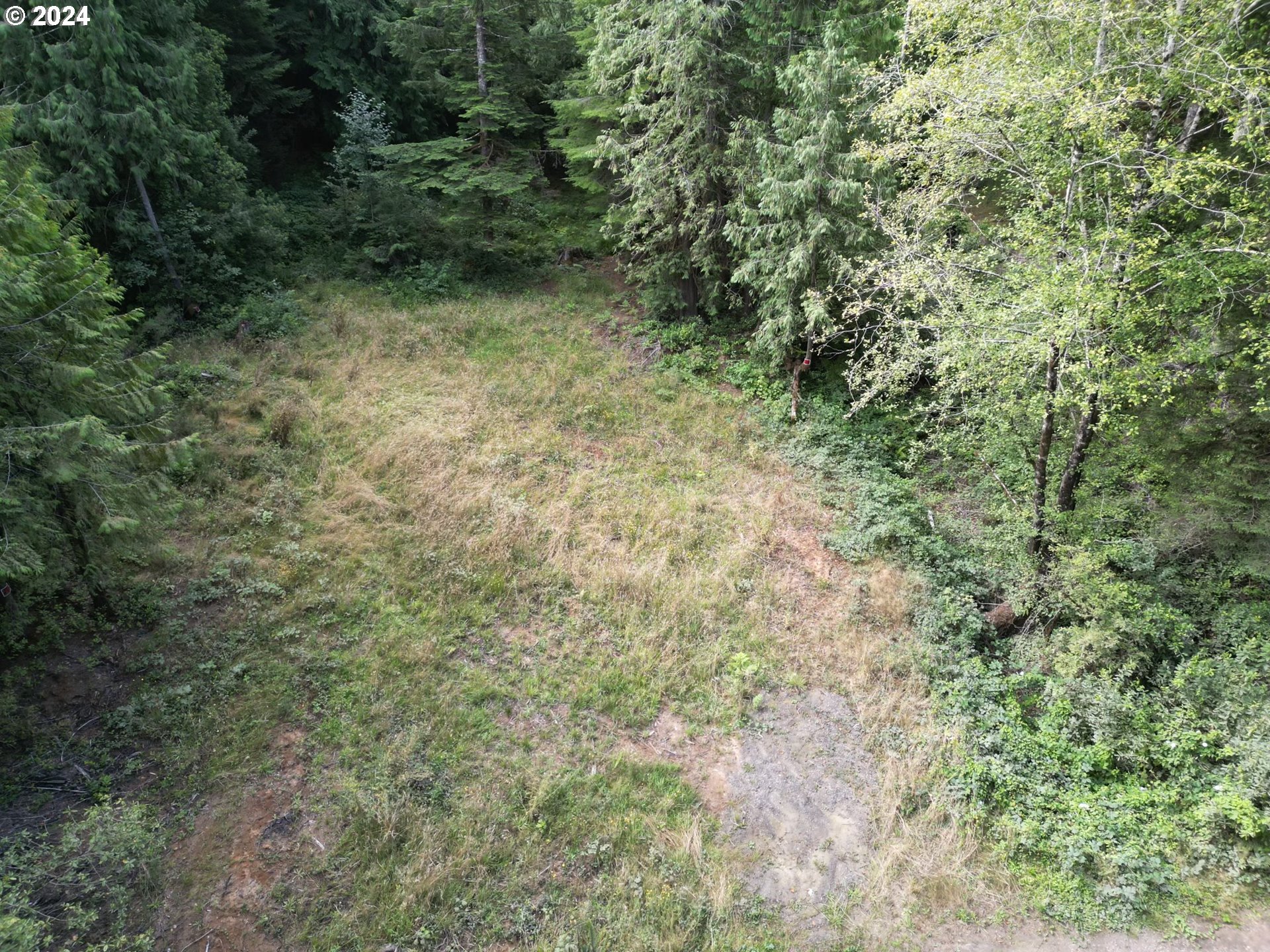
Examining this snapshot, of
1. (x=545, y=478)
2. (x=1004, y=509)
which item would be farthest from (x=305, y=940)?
(x=1004, y=509)

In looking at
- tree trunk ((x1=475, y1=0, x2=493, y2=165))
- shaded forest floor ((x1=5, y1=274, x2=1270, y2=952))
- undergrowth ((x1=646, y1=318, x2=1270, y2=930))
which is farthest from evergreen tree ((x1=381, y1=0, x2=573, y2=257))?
undergrowth ((x1=646, y1=318, x2=1270, y2=930))

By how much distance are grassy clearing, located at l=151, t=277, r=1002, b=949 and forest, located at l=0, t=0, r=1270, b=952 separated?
6cm

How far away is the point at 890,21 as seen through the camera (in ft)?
39.1

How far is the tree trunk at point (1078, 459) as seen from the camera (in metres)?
8.41

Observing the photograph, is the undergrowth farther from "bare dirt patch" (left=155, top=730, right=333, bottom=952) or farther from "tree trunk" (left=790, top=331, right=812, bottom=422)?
"bare dirt patch" (left=155, top=730, right=333, bottom=952)

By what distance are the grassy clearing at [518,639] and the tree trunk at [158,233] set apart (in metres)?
2.20

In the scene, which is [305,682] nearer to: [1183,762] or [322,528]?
[322,528]

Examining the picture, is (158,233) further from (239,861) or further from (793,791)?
(793,791)

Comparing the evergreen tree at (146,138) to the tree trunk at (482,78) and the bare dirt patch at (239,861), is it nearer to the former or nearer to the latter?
the tree trunk at (482,78)

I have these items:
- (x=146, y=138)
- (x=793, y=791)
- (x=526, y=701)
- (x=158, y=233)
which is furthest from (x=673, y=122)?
(x=793, y=791)

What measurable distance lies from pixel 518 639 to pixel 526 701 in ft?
3.32

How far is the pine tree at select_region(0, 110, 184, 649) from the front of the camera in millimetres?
5762

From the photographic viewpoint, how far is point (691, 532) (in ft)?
34.6

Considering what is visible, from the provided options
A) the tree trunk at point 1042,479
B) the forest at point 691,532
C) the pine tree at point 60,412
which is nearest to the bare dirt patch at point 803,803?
the forest at point 691,532
